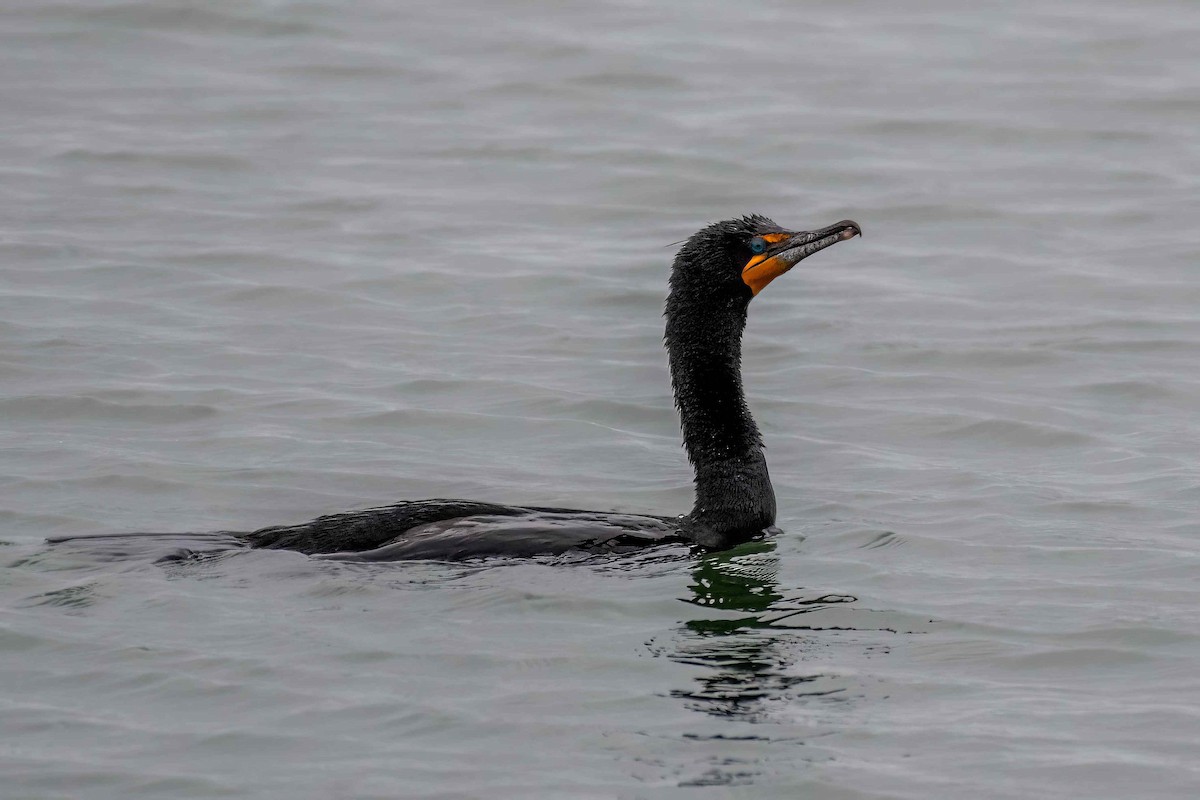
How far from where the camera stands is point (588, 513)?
27.5 feet

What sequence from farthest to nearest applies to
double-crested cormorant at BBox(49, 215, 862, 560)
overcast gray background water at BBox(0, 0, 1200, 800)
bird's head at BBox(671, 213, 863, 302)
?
1. bird's head at BBox(671, 213, 863, 302)
2. double-crested cormorant at BBox(49, 215, 862, 560)
3. overcast gray background water at BBox(0, 0, 1200, 800)

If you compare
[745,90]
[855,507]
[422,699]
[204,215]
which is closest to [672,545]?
[855,507]

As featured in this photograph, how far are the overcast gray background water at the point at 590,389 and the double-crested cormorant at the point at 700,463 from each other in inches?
8.7

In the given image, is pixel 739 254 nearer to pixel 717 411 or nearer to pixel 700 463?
pixel 717 411

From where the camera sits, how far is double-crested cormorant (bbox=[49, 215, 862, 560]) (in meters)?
7.91

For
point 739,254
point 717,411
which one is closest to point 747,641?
point 717,411

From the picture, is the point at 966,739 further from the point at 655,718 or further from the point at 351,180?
the point at 351,180

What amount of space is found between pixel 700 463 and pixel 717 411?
27 cm

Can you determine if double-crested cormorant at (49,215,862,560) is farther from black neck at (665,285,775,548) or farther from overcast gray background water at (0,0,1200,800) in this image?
overcast gray background water at (0,0,1200,800)

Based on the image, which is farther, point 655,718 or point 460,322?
point 460,322

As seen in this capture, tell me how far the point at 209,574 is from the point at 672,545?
6.77ft

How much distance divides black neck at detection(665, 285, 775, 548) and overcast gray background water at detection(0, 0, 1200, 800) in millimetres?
279

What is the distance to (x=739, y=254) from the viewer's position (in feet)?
28.1

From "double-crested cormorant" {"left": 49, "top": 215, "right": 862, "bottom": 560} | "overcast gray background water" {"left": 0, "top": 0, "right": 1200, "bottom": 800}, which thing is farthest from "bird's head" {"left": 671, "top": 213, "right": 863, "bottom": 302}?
"overcast gray background water" {"left": 0, "top": 0, "right": 1200, "bottom": 800}
